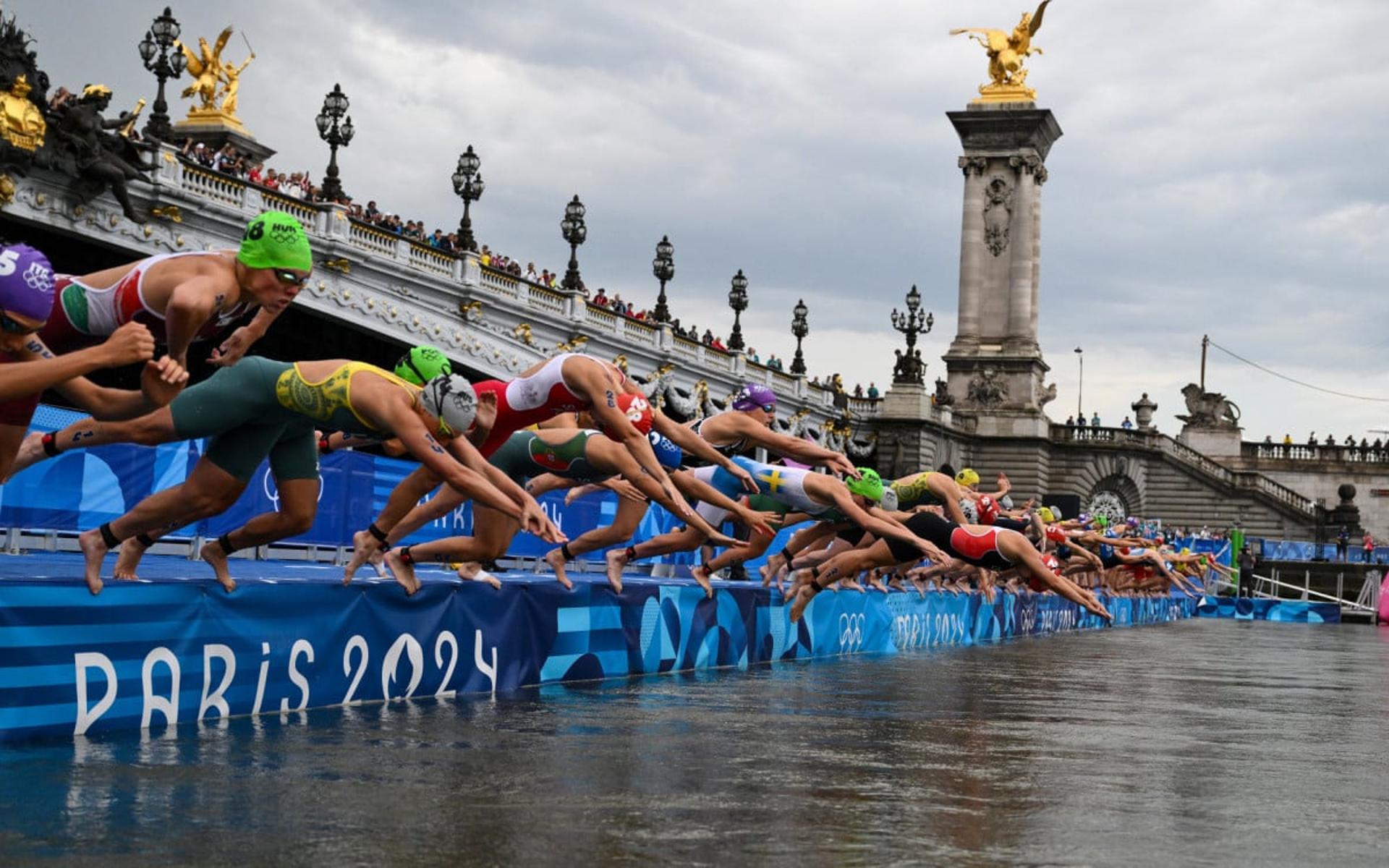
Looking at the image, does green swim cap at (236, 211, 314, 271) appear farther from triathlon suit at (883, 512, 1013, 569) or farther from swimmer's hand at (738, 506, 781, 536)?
triathlon suit at (883, 512, 1013, 569)

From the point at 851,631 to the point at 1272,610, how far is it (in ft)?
120

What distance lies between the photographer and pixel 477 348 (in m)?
43.9

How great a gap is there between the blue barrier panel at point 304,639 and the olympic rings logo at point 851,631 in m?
2.62

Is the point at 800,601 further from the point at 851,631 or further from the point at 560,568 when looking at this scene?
the point at 560,568

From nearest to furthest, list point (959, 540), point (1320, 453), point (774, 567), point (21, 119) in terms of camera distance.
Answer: point (774, 567)
point (959, 540)
point (21, 119)
point (1320, 453)

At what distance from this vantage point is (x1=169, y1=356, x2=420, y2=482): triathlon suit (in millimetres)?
9828

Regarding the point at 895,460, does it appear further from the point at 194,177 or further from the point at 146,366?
the point at 146,366

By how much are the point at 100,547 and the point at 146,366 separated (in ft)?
3.29

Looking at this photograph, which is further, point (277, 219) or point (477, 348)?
point (477, 348)

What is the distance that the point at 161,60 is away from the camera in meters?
40.8

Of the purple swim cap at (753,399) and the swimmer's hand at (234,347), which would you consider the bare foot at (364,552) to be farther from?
the purple swim cap at (753,399)

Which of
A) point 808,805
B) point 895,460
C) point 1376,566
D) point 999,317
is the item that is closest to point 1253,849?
point 808,805

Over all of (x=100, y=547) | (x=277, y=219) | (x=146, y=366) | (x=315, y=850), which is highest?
(x=277, y=219)

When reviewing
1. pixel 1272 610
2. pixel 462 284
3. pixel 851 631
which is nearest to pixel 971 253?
pixel 1272 610
